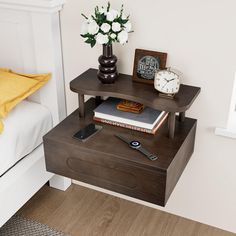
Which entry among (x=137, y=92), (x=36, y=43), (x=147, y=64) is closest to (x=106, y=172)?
(x=137, y=92)

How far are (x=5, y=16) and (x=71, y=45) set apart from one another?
0.32 meters

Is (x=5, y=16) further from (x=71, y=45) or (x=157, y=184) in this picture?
(x=157, y=184)

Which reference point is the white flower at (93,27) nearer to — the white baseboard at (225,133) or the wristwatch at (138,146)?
the wristwatch at (138,146)

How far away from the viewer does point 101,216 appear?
6.17ft

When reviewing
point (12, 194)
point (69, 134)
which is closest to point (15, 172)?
point (12, 194)

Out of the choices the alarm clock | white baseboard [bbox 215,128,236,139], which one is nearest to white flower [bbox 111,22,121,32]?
the alarm clock

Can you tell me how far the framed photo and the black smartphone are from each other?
266 mm

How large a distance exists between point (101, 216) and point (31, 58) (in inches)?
31.9

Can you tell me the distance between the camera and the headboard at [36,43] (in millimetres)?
1664

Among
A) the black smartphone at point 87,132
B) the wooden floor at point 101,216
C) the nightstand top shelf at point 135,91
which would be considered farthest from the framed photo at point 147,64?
the wooden floor at point 101,216

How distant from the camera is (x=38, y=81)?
1.73 m

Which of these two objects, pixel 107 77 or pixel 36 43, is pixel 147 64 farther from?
pixel 36 43

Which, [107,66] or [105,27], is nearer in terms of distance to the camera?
[105,27]

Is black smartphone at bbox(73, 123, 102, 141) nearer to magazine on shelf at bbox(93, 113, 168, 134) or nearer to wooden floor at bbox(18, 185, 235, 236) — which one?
magazine on shelf at bbox(93, 113, 168, 134)
